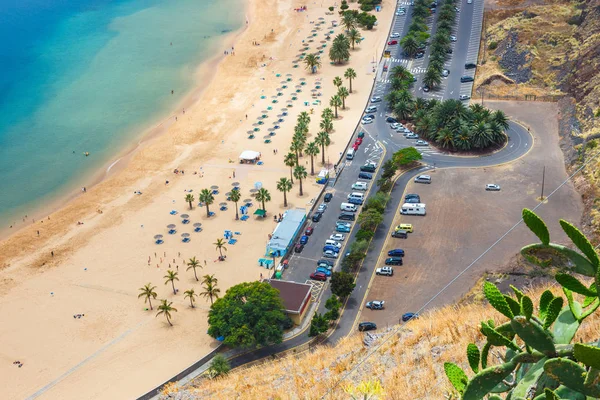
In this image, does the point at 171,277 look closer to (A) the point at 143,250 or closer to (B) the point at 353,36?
(A) the point at 143,250

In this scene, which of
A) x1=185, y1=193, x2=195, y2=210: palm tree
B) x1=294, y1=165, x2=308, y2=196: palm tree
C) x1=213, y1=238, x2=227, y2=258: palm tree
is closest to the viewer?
x1=213, y1=238, x2=227, y2=258: palm tree

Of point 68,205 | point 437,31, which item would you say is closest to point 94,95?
point 68,205

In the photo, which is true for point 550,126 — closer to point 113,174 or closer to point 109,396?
point 113,174

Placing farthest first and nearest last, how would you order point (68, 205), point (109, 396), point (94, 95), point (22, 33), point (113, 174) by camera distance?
point (22, 33) → point (94, 95) → point (113, 174) → point (68, 205) → point (109, 396)

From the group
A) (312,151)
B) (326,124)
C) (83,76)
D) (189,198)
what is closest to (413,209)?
(312,151)

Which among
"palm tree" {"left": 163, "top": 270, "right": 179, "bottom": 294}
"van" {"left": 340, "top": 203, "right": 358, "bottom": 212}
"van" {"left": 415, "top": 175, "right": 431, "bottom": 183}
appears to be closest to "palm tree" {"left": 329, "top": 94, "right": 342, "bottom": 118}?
"van" {"left": 415, "top": 175, "right": 431, "bottom": 183}

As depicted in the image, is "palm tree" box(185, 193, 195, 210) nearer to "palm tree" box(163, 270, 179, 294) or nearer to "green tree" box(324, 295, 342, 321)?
"palm tree" box(163, 270, 179, 294)

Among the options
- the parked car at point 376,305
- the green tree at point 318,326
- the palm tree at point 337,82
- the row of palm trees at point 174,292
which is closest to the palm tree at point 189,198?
the row of palm trees at point 174,292

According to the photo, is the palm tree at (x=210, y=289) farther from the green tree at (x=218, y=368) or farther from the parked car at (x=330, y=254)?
the parked car at (x=330, y=254)
